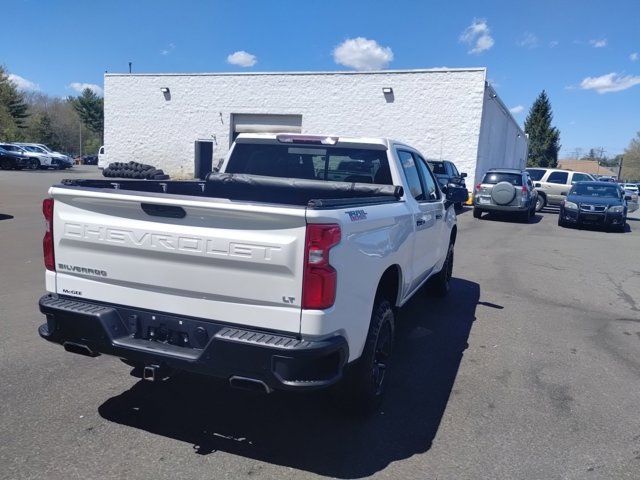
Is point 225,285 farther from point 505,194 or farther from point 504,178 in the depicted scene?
point 504,178

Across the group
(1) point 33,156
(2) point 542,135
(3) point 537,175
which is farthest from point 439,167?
(2) point 542,135

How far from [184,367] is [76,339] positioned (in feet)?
2.56

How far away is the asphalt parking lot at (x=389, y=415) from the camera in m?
3.09

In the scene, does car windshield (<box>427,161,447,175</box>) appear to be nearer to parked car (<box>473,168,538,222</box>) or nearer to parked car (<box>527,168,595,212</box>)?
parked car (<box>473,168,538,222</box>)

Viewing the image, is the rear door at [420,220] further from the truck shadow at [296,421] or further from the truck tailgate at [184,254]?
the truck tailgate at [184,254]

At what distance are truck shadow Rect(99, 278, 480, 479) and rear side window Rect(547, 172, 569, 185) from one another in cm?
2029

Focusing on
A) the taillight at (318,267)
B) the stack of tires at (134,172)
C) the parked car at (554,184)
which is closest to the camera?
the taillight at (318,267)

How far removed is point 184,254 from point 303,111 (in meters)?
26.0

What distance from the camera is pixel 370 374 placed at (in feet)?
11.5

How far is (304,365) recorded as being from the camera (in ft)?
9.09

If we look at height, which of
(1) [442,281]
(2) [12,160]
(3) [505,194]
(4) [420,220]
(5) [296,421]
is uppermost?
(4) [420,220]

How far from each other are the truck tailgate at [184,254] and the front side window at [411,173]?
7.78 ft

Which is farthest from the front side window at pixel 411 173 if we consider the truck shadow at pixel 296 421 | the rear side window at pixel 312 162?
the truck shadow at pixel 296 421

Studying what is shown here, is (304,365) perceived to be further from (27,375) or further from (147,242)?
(27,375)
